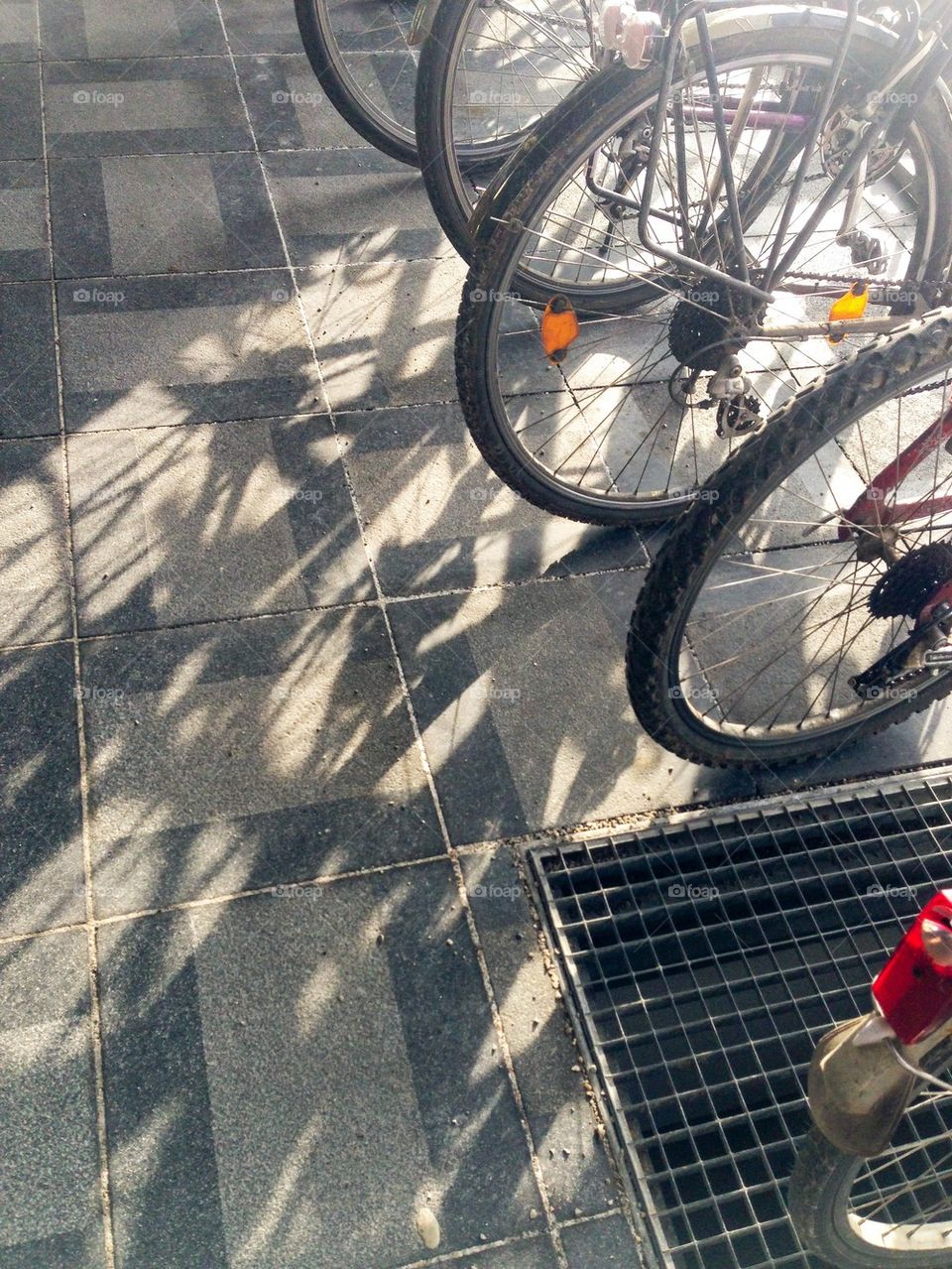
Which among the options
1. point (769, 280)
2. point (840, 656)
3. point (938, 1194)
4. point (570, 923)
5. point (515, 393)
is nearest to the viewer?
point (938, 1194)

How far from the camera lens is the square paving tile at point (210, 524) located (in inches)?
154

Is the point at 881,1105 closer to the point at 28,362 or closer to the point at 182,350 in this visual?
the point at 182,350

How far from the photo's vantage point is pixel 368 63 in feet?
20.4

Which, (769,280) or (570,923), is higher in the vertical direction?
(769,280)

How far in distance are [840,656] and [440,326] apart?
2.19 metres

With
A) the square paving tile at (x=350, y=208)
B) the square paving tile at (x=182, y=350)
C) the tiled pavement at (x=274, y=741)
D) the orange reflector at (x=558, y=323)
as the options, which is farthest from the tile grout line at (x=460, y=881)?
the orange reflector at (x=558, y=323)

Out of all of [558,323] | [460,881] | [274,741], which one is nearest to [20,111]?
[558,323]

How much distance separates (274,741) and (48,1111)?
3.92ft

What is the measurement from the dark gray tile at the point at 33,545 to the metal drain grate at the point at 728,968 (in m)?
1.75

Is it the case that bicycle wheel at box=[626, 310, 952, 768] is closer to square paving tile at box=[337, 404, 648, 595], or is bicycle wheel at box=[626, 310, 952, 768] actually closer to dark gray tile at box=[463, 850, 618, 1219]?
square paving tile at box=[337, 404, 648, 595]

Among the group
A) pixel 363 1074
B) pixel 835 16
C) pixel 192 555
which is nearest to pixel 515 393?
pixel 192 555

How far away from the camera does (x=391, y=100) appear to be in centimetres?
596

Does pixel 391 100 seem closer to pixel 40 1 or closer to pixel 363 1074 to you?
pixel 40 1

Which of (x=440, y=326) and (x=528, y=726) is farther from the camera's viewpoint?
(x=440, y=326)
